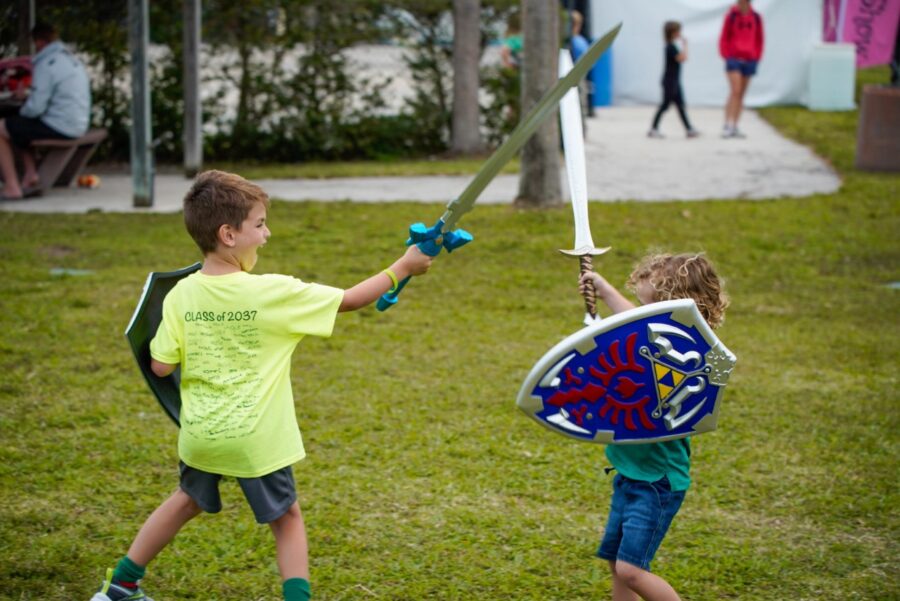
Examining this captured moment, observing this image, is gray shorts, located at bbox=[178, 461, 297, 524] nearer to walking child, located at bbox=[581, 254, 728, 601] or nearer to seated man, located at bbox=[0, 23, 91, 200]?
walking child, located at bbox=[581, 254, 728, 601]

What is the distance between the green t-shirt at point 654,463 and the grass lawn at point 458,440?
30.1 inches

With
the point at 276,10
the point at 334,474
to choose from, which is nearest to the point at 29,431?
the point at 334,474

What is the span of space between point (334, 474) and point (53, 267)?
4.21 metres

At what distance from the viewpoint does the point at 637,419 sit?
3.03m

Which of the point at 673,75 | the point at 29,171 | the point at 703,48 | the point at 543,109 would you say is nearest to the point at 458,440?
the point at 543,109

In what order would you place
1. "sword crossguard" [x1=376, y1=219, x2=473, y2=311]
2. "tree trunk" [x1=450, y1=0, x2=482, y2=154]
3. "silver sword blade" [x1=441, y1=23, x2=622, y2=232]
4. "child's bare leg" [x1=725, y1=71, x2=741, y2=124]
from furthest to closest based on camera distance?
"child's bare leg" [x1=725, y1=71, x2=741, y2=124] → "tree trunk" [x1=450, y1=0, x2=482, y2=154] → "sword crossguard" [x1=376, y1=219, x2=473, y2=311] → "silver sword blade" [x1=441, y1=23, x2=622, y2=232]

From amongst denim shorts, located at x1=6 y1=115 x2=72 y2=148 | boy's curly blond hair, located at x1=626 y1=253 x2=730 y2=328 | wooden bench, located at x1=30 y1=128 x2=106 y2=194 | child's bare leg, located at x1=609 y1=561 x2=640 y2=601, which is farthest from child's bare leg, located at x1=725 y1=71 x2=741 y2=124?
child's bare leg, located at x1=609 y1=561 x2=640 y2=601

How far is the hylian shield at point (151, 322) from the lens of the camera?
3.38 meters

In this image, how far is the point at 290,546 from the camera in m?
3.27

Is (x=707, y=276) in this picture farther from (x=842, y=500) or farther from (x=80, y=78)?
(x=80, y=78)

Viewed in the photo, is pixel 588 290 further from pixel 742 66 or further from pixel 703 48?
pixel 703 48

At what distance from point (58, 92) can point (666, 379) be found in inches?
337

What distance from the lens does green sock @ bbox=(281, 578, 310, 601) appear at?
325 cm

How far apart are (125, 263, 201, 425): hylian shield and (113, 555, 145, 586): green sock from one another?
44 centimetres
